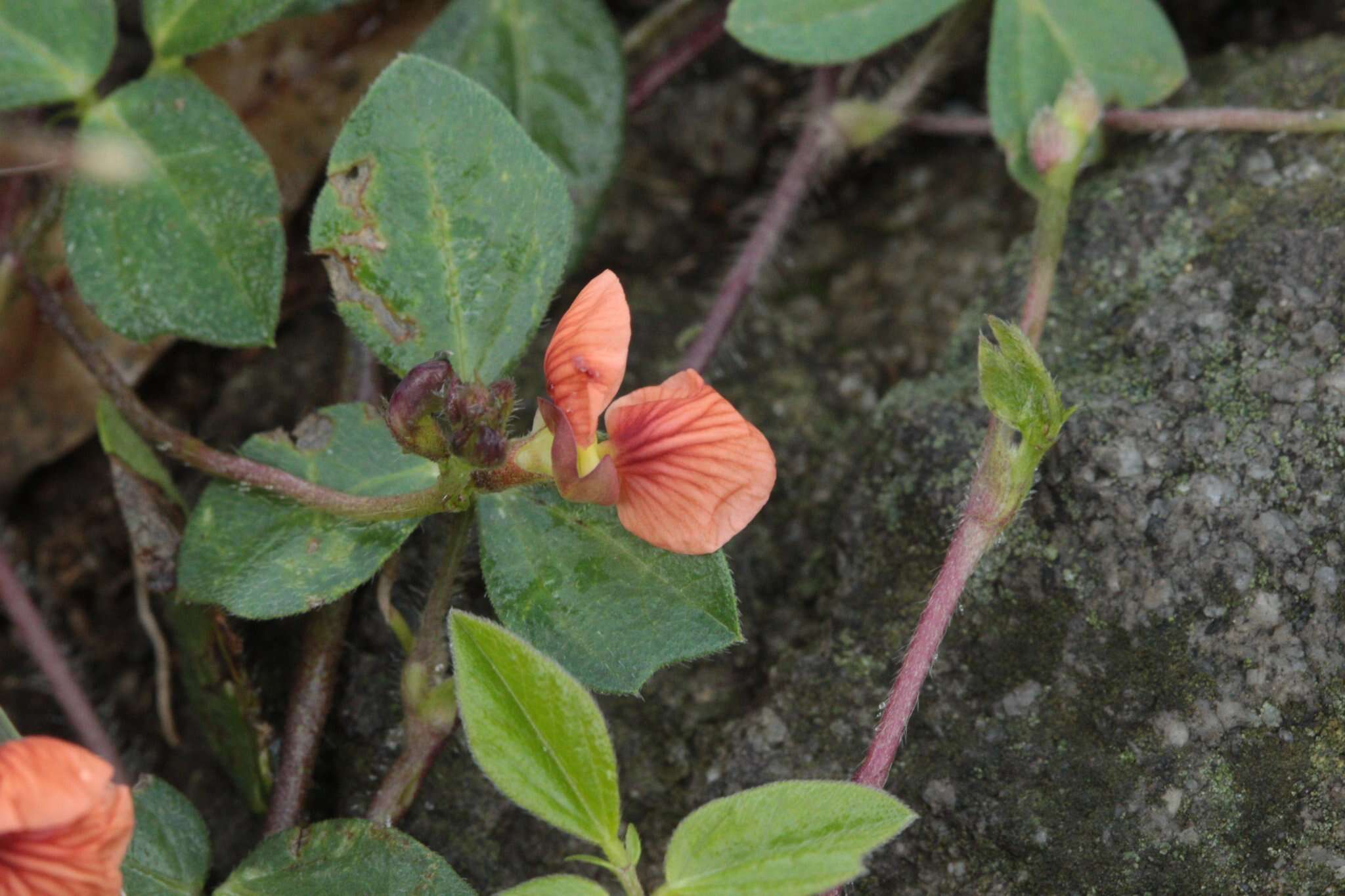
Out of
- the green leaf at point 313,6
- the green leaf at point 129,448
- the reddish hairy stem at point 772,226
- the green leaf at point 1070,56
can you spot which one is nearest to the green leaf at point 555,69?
the green leaf at point 313,6

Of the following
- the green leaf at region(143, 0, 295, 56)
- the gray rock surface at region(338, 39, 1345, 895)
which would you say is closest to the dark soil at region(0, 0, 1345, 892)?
the gray rock surface at region(338, 39, 1345, 895)

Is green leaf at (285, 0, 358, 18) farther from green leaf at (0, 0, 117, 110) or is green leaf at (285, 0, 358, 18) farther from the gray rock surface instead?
the gray rock surface

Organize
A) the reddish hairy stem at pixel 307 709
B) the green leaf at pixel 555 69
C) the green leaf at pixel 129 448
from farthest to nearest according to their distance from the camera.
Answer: the green leaf at pixel 555 69 < the green leaf at pixel 129 448 < the reddish hairy stem at pixel 307 709

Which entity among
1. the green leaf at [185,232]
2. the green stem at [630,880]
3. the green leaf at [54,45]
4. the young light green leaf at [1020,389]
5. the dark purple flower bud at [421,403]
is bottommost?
the green stem at [630,880]

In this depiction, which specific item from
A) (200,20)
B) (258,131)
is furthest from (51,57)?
(258,131)

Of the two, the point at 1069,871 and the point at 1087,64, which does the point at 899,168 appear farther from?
the point at 1069,871

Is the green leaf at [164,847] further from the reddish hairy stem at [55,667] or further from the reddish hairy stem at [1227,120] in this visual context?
the reddish hairy stem at [1227,120]
